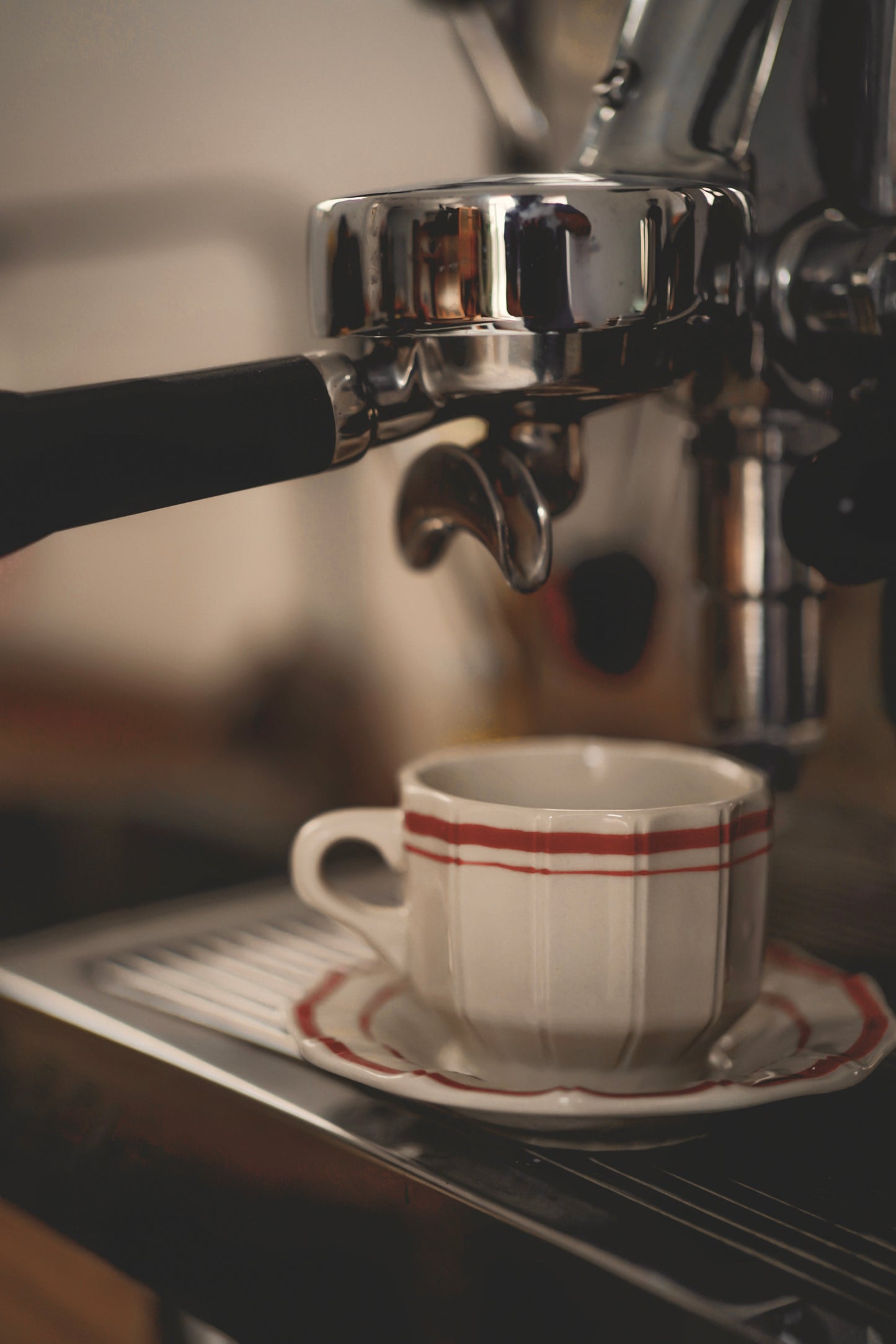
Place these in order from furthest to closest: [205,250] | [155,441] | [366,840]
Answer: [205,250] → [366,840] → [155,441]

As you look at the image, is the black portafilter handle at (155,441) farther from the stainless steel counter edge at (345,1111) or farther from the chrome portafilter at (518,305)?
the stainless steel counter edge at (345,1111)

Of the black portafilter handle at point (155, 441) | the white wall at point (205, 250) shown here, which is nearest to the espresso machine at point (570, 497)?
the black portafilter handle at point (155, 441)

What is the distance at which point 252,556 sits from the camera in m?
0.52

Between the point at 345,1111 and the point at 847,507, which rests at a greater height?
the point at 847,507

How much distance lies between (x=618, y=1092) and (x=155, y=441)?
19 cm

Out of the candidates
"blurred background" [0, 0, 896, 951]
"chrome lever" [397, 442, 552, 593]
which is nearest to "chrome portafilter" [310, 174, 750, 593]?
"chrome lever" [397, 442, 552, 593]

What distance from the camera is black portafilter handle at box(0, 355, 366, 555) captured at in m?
0.23

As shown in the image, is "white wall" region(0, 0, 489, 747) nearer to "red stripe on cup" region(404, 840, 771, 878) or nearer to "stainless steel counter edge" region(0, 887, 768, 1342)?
"stainless steel counter edge" region(0, 887, 768, 1342)

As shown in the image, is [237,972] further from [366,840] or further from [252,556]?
[252,556]

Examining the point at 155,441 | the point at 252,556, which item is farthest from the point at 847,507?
the point at 252,556

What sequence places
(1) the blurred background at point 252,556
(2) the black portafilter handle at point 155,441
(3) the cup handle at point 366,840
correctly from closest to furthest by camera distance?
1. (2) the black portafilter handle at point 155,441
2. (3) the cup handle at point 366,840
3. (1) the blurred background at point 252,556

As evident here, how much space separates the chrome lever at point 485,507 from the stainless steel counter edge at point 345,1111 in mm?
125

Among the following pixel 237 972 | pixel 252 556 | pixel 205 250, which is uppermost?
pixel 205 250

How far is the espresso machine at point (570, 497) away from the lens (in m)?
0.24
